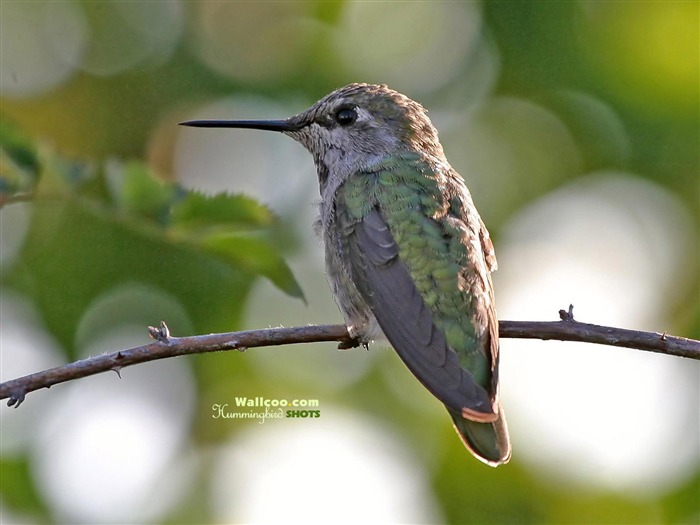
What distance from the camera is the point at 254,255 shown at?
3.41 metres

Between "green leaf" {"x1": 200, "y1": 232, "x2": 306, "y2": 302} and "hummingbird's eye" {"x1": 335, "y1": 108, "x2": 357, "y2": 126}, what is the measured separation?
1949 mm

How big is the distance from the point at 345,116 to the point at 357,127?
0.09m

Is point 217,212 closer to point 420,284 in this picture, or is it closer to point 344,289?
point 420,284

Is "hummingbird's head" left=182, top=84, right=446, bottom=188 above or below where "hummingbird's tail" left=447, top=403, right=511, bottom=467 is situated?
above

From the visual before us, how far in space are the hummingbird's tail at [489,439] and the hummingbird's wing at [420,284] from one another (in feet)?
0.37

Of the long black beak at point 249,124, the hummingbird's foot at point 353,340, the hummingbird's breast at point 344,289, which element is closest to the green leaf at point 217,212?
the hummingbird's foot at point 353,340

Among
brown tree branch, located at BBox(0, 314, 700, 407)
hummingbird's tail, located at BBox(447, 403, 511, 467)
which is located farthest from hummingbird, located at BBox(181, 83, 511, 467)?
brown tree branch, located at BBox(0, 314, 700, 407)

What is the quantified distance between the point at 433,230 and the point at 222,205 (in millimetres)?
1067

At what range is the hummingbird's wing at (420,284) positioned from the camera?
148 inches

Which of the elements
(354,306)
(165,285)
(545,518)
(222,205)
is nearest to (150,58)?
(165,285)

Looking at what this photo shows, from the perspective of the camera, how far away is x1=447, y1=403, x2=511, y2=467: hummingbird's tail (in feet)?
12.5

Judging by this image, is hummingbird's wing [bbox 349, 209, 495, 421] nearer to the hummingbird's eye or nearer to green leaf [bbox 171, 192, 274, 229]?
green leaf [bbox 171, 192, 274, 229]

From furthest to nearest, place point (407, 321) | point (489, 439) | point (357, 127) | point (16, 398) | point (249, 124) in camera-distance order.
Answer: point (357, 127) < point (249, 124) < point (407, 321) < point (489, 439) < point (16, 398)

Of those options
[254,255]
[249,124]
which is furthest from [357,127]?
[254,255]
